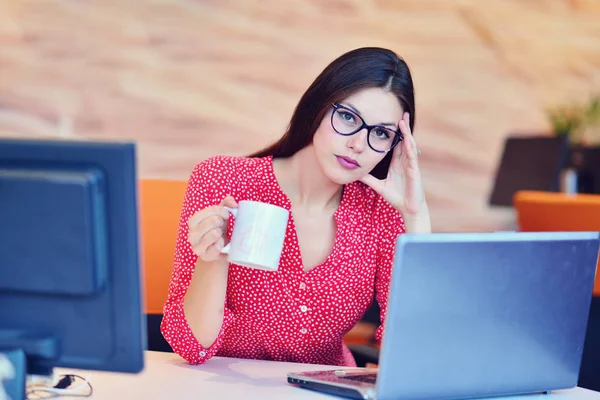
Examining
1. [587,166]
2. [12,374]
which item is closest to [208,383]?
[12,374]

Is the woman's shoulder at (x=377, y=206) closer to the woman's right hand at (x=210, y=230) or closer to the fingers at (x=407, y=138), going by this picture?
the fingers at (x=407, y=138)

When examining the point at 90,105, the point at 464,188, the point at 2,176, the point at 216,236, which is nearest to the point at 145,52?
the point at 90,105

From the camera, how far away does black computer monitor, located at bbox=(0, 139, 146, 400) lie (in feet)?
2.90

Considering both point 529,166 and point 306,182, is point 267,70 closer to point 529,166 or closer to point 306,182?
point 529,166

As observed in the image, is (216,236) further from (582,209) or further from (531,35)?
(531,35)

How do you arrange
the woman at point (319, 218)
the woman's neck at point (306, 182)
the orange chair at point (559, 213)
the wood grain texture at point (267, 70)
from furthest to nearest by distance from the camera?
the wood grain texture at point (267, 70) < the orange chair at point (559, 213) < the woman's neck at point (306, 182) < the woman at point (319, 218)

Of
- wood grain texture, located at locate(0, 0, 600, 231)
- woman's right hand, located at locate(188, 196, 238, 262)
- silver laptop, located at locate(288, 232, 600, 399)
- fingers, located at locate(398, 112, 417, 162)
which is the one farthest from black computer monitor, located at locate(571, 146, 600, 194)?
woman's right hand, located at locate(188, 196, 238, 262)

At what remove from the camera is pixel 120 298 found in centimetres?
92

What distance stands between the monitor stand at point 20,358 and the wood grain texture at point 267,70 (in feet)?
13.0

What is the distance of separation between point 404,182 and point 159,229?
1.81 feet

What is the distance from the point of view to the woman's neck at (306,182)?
173 cm

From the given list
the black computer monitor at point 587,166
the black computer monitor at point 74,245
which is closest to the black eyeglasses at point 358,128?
the black computer monitor at point 74,245

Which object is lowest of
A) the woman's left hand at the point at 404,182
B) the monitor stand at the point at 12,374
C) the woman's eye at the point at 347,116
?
the monitor stand at the point at 12,374

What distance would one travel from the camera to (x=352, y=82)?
5.33 ft
